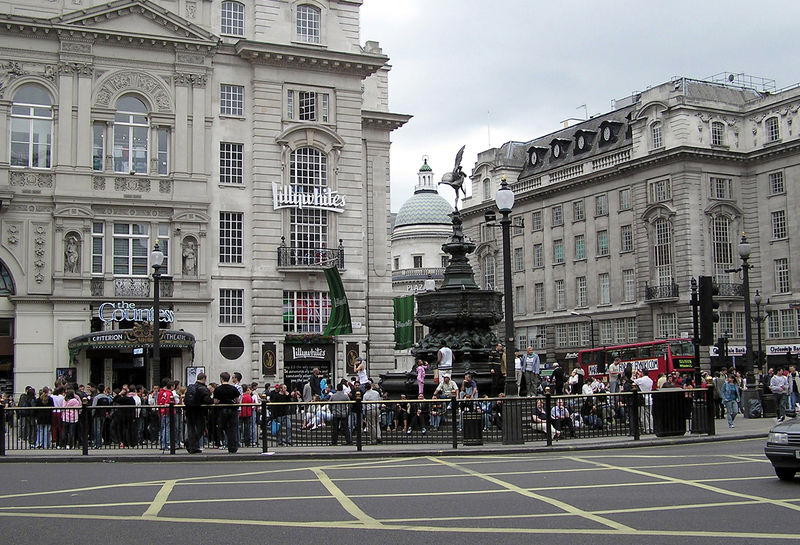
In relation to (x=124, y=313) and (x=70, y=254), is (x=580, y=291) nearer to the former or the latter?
(x=124, y=313)

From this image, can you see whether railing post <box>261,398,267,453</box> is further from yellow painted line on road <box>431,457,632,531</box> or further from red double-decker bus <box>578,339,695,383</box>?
red double-decker bus <box>578,339,695,383</box>

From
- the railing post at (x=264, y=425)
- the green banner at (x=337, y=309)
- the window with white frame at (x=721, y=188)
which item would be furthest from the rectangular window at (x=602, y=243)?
the railing post at (x=264, y=425)

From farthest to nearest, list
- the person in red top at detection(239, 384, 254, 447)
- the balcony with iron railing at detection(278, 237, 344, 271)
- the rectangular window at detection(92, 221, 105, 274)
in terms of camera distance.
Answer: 1. the balcony with iron railing at detection(278, 237, 344, 271)
2. the rectangular window at detection(92, 221, 105, 274)
3. the person in red top at detection(239, 384, 254, 447)

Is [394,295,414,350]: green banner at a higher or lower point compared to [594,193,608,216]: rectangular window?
lower

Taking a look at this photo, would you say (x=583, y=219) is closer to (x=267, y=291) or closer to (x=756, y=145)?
(x=756, y=145)

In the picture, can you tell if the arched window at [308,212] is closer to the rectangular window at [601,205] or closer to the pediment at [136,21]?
the pediment at [136,21]

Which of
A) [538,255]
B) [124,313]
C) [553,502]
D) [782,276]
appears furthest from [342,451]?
[538,255]

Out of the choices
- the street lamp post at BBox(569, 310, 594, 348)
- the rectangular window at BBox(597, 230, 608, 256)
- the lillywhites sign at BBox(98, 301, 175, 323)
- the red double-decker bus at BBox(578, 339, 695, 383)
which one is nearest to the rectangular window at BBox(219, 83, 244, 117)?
the lillywhites sign at BBox(98, 301, 175, 323)

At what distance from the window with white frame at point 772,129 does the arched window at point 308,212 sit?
34.1 metres

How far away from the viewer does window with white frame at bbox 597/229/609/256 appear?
7388 cm

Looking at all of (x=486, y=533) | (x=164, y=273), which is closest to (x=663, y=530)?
(x=486, y=533)

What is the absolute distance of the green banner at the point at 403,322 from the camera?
4969 cm

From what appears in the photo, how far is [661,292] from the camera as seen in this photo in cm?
6781

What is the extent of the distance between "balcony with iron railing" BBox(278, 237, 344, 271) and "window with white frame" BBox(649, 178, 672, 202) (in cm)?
2883
